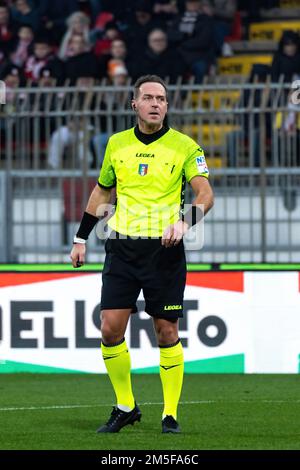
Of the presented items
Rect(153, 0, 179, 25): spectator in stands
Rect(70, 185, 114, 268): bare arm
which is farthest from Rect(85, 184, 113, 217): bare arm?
Rect(153, 0, 179, 25): spectator in stands

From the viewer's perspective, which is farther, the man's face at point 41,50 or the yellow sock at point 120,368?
the man's face at point 41,50

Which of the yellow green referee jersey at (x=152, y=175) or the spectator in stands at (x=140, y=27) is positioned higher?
the spectator in stands at (x=140, y=27)

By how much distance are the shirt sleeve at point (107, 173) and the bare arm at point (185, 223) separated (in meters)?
0.55

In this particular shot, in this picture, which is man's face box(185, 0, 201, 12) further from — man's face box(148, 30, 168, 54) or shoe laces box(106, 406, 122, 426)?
shoe laces box(106, 406, 122, 426)

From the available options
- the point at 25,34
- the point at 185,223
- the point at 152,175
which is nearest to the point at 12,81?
the point at 25,34

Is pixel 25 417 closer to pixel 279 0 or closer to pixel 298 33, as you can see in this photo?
pixel 298 33

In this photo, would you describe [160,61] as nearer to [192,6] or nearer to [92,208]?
[192,6]

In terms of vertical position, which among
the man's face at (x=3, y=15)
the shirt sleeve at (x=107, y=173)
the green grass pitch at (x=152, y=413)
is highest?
the man's face at (x=3, y=15)

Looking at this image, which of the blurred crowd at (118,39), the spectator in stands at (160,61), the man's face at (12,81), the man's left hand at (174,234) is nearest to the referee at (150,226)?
the man's left hand at (174,234)

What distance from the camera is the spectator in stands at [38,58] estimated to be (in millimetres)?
18198

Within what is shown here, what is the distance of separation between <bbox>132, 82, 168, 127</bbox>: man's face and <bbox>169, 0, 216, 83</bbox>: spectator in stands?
972 cm

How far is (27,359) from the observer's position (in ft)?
41.4

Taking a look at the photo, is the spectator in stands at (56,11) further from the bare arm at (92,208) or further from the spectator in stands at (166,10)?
the bare arm at (92,208)

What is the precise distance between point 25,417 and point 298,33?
10.7 m
